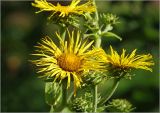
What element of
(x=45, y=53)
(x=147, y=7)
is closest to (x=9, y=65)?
(x=147, y=7)

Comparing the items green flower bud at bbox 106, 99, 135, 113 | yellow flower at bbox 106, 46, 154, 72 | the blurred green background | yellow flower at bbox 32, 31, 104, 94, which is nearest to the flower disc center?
yellow flower at bbox 32, 31, 104, 94

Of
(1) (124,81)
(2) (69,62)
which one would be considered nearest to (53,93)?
(2) (69,62)

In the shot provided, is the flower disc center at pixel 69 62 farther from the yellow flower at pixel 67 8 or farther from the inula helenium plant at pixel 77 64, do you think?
the yellow flower at pixel 67 8

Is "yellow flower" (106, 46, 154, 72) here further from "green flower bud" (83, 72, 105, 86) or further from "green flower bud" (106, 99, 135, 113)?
"green flower bud" (106, 99, 135, 113)

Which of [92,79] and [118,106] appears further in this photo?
[118,106]

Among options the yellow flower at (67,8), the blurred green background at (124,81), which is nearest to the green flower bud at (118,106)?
the yellow flower at (67,8)

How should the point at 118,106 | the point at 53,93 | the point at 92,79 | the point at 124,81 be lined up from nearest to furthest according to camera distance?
the point at 92,79
the point at 53,93
the point at 118,106
the point at 124,81

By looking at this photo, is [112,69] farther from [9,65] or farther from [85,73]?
[9,65]

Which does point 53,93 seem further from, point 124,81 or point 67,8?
point 124,81
